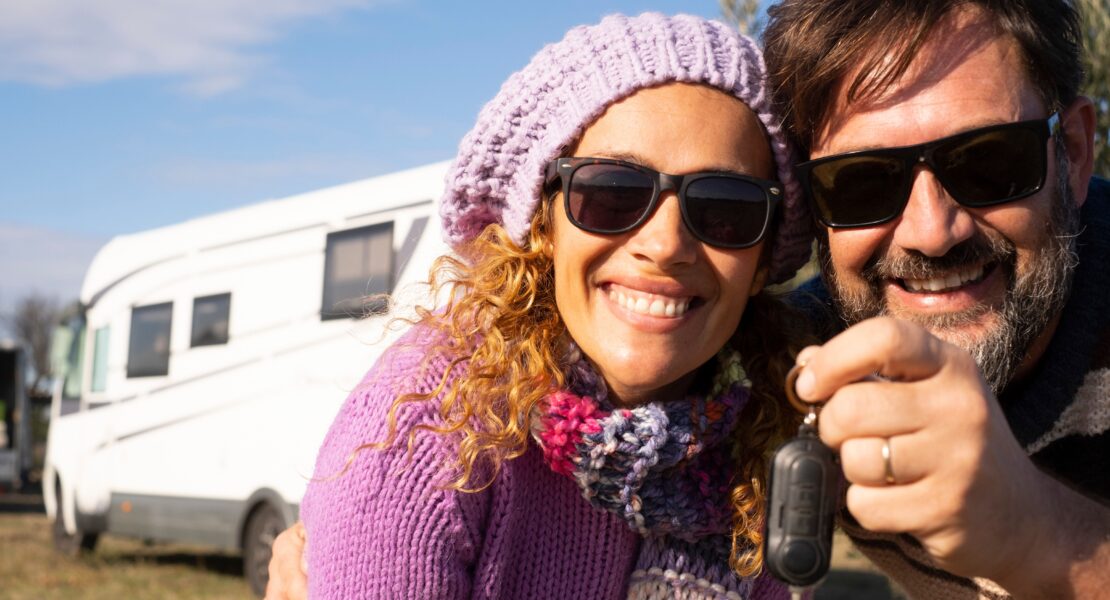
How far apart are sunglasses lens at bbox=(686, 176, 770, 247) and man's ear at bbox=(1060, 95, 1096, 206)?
0.88 metres

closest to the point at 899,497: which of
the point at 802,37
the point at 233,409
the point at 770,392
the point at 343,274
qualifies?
the point at 770,392

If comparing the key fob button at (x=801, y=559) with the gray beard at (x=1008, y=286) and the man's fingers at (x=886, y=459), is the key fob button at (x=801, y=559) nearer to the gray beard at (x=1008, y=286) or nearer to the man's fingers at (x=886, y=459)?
the man's fingers at (x=886, y=459)

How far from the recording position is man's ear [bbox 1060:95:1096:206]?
2.63 meters

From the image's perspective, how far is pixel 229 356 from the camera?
997cm

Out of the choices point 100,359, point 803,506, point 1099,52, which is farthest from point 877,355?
point 100,359

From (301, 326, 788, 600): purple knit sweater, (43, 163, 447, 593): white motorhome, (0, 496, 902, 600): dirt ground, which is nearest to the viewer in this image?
(301, 326, 788, 600): purple knit sweater

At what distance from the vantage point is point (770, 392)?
2479mm

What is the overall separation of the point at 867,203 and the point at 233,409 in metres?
8.23

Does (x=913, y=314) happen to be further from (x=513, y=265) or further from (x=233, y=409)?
(x=233, y=409)

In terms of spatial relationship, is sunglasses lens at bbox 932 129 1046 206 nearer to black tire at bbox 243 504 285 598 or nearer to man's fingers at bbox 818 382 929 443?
man's fingers at bbox 818 382 929 443

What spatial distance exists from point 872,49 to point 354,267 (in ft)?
22.1

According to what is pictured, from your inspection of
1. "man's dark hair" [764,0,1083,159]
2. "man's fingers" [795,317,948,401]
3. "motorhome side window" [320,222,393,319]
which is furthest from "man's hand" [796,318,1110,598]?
"motorhome side window" [320,222,393,319]

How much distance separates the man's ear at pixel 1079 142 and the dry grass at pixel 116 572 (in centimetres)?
830

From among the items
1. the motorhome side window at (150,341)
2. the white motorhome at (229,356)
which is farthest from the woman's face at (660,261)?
the motorhome side window at (150,341)
